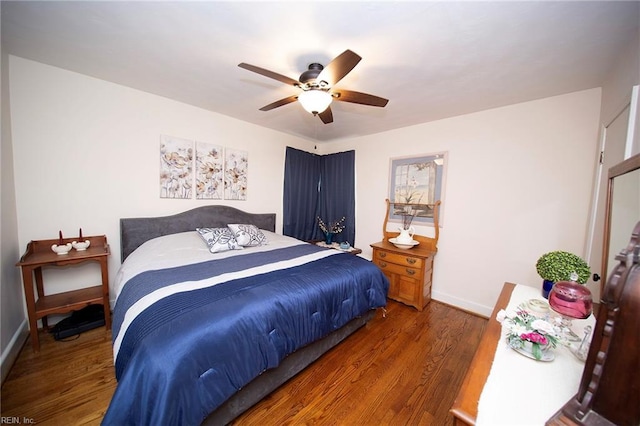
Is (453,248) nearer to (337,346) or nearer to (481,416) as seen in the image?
(337,346)

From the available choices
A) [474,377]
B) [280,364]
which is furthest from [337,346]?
[474,377]

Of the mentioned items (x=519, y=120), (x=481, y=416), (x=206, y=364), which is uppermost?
(x=519, y=120)

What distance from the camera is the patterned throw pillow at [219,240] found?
7.63 ft

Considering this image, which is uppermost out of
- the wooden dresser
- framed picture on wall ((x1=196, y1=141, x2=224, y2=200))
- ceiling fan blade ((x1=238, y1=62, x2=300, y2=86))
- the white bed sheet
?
ceiling fan blade ((x1=238, y1=62, x2=300, y2=86))

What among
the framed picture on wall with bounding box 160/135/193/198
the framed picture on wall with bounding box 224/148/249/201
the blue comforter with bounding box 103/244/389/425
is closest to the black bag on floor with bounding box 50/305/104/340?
the blue comforter with bounding box 103/244/389/425

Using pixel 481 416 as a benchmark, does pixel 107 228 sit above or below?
above

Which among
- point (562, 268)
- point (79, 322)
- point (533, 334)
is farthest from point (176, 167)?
point (562, 268)

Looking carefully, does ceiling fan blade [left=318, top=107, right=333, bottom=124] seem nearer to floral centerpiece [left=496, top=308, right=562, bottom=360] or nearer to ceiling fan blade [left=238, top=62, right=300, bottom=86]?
ceiling fan blade [left=238, top=62, right=300, bottom=86]

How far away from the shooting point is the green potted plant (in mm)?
1256

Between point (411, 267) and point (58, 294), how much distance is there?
369 cm

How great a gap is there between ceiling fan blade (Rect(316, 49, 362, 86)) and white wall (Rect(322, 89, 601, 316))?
2.00 metres

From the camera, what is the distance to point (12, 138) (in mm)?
1874

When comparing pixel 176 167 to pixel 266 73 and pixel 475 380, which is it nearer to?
pixel 266 73

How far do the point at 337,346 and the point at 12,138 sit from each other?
3345 millimetres
